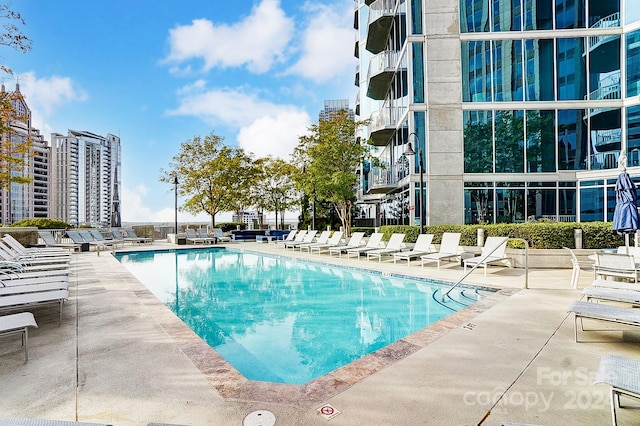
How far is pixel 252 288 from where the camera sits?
9039mm

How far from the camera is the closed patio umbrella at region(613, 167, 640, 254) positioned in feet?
22.9

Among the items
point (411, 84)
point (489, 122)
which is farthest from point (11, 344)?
point (489, 122)

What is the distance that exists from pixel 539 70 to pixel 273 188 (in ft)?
65.6

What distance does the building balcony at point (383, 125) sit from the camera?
62.8ft

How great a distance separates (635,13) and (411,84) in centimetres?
1009

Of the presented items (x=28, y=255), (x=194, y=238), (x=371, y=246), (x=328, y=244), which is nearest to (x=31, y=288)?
(x=28, y=255)

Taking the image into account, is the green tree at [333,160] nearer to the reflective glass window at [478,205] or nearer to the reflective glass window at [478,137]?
the reflective glass window at [478,137]

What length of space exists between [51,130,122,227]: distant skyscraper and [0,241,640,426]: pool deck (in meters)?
83.4

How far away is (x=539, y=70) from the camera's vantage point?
16078mm

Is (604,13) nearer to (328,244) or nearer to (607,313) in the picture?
(328,244)

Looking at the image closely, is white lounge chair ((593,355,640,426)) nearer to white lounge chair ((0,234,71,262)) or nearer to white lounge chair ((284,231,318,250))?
white lounge chair ((0,234,71,262))

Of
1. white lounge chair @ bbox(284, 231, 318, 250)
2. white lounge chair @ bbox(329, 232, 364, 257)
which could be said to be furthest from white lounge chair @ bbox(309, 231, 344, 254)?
white lounge chair @ bbox(284, 231, 318, 250)

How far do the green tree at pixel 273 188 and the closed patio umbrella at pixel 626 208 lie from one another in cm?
2294

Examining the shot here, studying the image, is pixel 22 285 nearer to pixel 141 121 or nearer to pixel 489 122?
pixel 489 122
